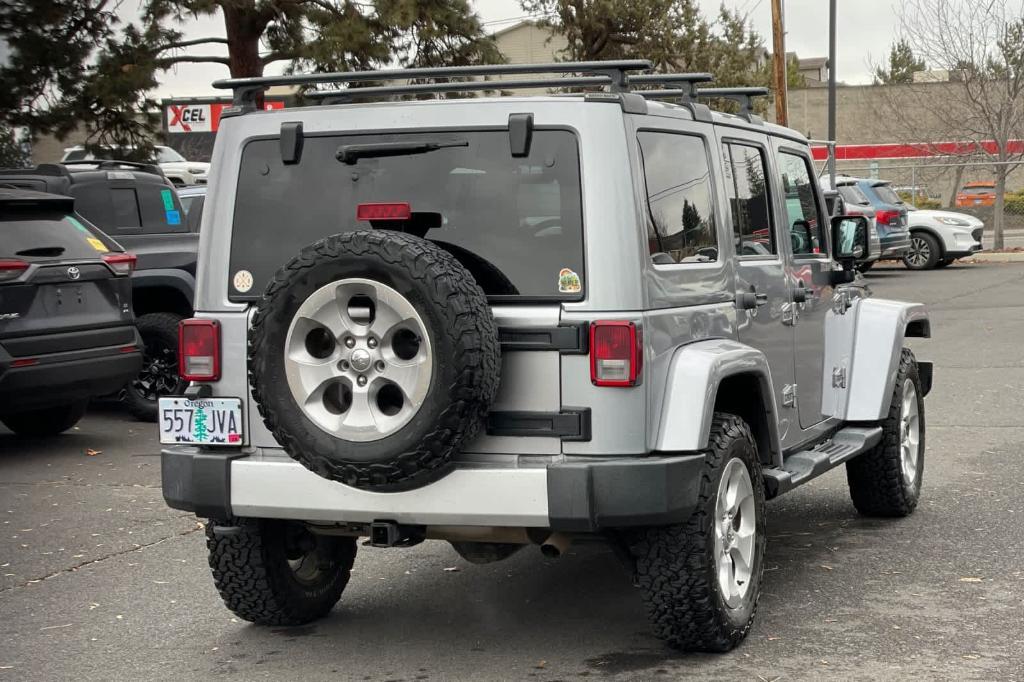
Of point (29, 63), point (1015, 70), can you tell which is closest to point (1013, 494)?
point (29, 63)

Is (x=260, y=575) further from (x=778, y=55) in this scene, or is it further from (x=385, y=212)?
(x=778, y=55)

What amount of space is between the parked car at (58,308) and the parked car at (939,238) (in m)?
20.3

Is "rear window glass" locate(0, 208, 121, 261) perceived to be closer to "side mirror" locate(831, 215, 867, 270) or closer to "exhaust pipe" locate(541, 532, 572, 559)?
"side mirror" locate(831, 215, 867, 270)

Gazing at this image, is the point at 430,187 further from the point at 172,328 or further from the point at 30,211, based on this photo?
the point at 172,328

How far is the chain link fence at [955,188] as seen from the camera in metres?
43.4

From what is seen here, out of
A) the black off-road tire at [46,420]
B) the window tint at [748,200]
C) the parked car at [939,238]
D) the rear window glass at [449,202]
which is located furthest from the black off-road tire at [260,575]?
the parked car at [939,238]

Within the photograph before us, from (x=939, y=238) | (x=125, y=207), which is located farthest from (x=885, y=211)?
(x=125, y=207)

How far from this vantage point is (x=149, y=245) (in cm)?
1252

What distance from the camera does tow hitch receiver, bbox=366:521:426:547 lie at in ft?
16.6

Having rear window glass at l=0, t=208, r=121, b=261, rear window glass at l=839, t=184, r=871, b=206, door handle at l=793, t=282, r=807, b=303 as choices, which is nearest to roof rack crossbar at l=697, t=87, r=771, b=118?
door handle at l=793, t=282, r=807, b=303

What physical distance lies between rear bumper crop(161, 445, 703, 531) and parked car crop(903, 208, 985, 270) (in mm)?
24266

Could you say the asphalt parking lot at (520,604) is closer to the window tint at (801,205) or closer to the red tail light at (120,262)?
the window tint at (801,205)

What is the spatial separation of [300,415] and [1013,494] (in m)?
4.70

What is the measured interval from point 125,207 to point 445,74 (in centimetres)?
804
